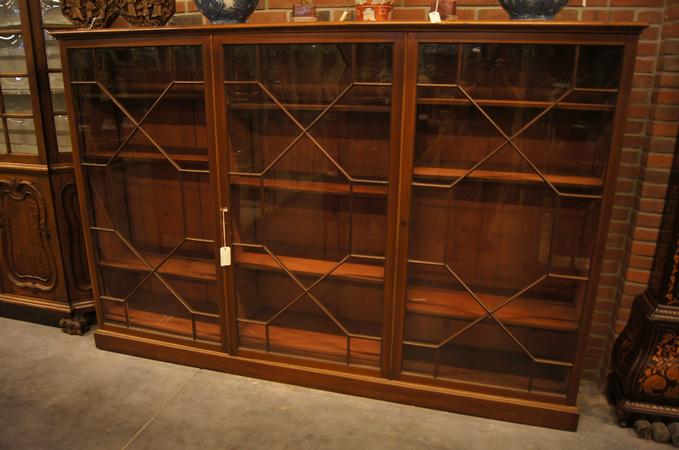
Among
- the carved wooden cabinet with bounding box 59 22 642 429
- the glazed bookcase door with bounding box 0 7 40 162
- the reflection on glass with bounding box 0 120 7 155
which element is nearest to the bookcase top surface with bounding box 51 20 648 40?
the carved wooden cabinet with bounding box 59 22 642 429

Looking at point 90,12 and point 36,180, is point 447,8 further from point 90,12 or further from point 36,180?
point 36,180

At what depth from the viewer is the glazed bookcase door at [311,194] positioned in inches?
72.7

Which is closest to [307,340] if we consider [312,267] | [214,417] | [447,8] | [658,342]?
[312,267]

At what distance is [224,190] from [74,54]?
35.2 inches

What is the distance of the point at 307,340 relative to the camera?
219cm

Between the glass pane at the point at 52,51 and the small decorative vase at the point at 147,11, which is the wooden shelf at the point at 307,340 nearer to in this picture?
the small decorative vase at the point at 147,11

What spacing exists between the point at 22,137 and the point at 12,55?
397mm

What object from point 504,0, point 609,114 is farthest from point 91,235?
point 609,114

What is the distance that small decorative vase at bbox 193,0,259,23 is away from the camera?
1887 millimetres

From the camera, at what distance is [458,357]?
202 cm

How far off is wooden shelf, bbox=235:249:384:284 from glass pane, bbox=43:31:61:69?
4.39 feet

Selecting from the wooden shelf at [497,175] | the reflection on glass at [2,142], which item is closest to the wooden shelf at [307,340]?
the wooden shelf at [497,175]

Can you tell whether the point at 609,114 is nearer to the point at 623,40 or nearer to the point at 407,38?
the point at 623,40

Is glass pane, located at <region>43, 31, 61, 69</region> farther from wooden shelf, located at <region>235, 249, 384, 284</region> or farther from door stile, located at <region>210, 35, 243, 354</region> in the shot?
wooden shelf, located at <region>235, 249, 384, 284</region>
